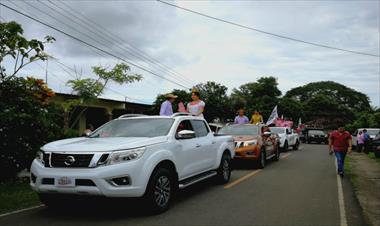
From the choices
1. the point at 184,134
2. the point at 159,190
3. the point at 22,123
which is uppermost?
the point at 22,123

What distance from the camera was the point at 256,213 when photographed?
691 centimetres

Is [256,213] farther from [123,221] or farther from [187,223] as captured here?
[123,221]

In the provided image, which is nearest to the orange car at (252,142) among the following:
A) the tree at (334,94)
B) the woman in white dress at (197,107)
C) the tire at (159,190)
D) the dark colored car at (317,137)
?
the woman in white dress at (197,107)

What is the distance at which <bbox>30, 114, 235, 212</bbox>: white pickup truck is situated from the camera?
607 cm

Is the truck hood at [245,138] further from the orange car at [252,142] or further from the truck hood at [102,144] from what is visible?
the truck hood at [102,144]

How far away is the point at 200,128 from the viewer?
921 cm

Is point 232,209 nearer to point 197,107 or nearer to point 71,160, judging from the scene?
point 71,160

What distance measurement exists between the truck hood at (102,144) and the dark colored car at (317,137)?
108ft

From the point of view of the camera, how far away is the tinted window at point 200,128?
8940 mm

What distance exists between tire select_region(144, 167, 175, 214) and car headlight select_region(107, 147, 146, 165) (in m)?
0.48

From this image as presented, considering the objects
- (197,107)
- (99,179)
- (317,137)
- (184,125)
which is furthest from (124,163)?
(317,137)

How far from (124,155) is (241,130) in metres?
8.69

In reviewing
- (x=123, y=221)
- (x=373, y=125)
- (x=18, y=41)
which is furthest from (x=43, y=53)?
(x=373, y=125)

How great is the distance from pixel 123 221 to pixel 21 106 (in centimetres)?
609
